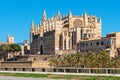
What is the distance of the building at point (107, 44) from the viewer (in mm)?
100525

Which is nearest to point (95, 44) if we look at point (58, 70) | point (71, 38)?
point (71, 38)

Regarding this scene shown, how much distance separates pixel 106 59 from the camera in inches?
2608

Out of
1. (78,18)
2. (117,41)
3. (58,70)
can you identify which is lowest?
(58,70)

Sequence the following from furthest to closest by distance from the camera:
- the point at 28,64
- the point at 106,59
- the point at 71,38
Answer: the point at 71,38
the point at 28,64
the point at 106,59

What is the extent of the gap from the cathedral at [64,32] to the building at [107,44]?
8.84m

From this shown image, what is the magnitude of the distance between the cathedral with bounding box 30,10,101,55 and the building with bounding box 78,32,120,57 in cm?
884

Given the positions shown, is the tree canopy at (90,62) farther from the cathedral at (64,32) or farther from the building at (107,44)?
the cathedral at (64,32)

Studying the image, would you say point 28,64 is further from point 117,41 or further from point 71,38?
point 71,38

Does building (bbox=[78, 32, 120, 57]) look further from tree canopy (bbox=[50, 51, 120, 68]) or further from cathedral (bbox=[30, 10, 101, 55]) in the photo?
tree canopy (bbox=[50, 51, 120, 68])

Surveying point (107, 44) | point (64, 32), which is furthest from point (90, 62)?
Answer: point (64, 32)

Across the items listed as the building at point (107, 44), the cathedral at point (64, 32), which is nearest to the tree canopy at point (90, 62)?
the building at point (107, 44)

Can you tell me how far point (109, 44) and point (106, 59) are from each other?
36593 mm

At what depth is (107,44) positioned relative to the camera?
103 metres

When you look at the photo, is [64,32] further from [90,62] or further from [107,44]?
[90,62]
